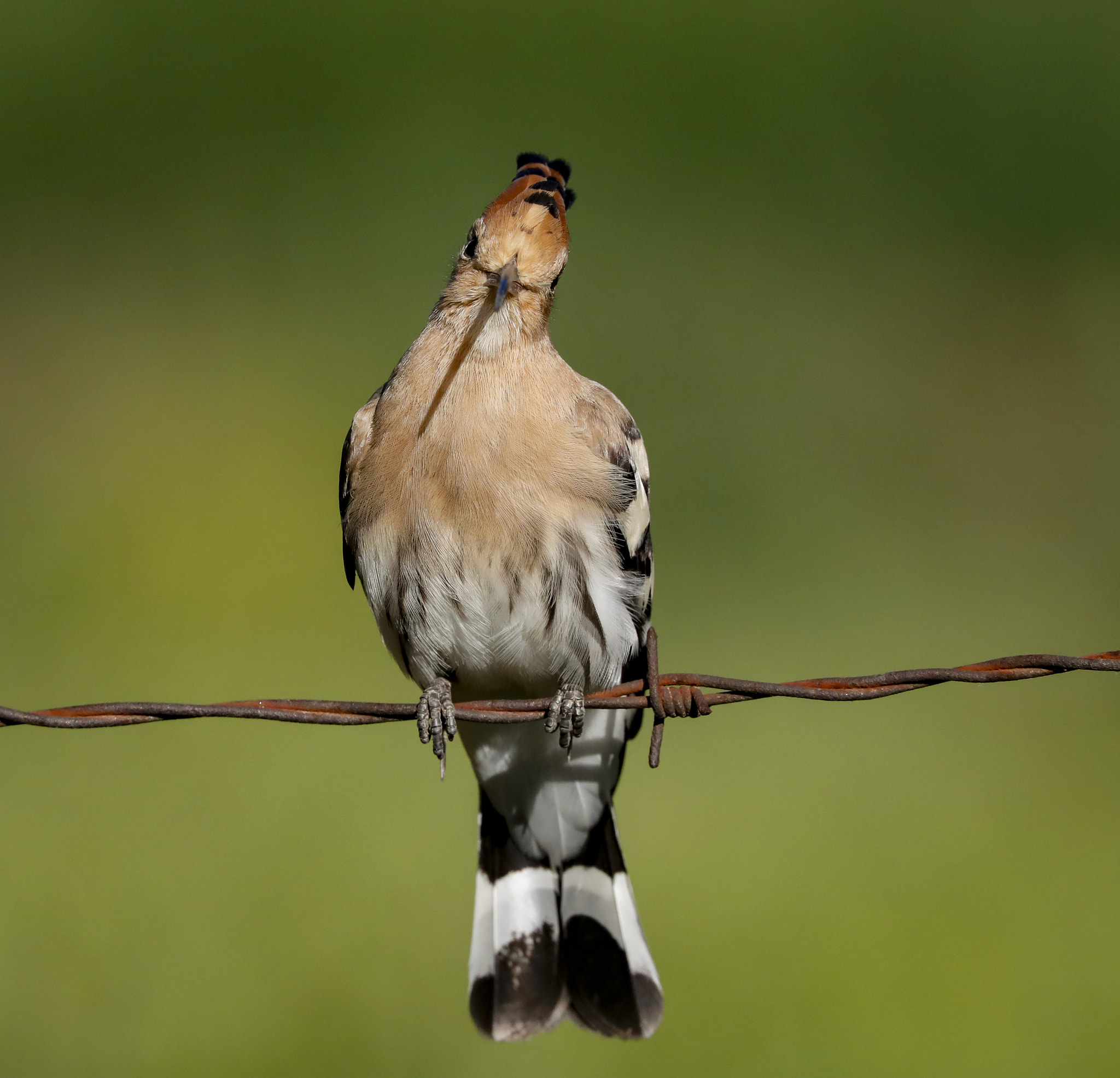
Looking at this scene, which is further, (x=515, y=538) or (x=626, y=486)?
(x=626, y=486)

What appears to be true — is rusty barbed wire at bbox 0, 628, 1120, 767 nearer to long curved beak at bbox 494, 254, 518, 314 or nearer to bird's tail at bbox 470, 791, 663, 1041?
long curved beak at bbox 494, 254, 518, 314

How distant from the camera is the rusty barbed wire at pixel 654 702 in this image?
222 cm

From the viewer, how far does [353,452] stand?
312cm

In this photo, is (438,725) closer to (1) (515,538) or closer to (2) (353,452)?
(1) (515,538)

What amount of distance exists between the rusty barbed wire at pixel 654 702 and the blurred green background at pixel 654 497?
5.86 ft

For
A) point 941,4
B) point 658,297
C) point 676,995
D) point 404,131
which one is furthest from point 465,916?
point 941,4

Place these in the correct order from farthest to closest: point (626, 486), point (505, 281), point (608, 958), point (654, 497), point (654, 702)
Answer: point (654, 497), point (608, 958), point (626, 486), point (505, 281), point (654, 702)

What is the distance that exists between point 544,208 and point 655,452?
2.88 m

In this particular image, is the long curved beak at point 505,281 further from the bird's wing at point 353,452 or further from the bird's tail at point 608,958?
the bird's tail at point 608,958

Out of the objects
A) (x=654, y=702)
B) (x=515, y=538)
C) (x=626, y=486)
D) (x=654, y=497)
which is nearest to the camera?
(x=654, y=702)

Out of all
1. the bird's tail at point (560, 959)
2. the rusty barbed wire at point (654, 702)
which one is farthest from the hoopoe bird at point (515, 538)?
the rusty barbed wire at point (654, 702)

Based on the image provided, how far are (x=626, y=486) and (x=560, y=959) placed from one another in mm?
1156

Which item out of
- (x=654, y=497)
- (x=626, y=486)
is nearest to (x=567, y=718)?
(x=626, y=486)

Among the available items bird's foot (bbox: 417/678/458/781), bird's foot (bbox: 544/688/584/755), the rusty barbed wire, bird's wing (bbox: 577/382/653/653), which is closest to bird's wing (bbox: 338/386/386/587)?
bird's foot (bbox: 417/678/458/781)
